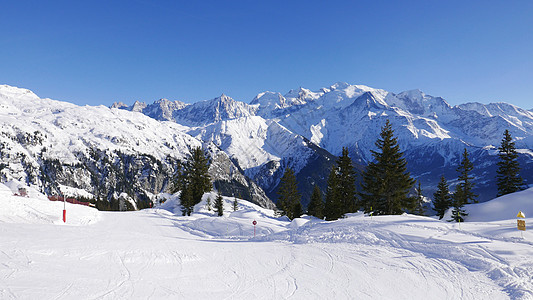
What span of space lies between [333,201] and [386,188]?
39.5 ft

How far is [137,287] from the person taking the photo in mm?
8273

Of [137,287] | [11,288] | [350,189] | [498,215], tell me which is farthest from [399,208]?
[11,288]

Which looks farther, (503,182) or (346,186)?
(346,186)

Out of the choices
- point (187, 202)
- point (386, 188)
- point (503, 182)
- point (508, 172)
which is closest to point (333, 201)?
point (386, 188)

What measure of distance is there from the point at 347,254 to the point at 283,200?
49436 millimetres

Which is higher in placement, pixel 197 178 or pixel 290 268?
pixel 197 178

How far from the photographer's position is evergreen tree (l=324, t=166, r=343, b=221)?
45438mm

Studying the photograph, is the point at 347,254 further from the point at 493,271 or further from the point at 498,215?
the point at 498,215

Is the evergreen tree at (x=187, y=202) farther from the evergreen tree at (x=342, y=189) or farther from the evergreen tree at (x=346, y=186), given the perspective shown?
the evergreen tree at (x=346, y=186)

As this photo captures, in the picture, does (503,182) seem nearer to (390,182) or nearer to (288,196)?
(390,182)

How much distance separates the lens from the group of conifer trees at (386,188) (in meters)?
35.9

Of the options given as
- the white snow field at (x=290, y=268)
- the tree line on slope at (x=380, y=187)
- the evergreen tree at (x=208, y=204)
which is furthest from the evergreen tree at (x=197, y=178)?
the white snow field at (x=290, y=268)

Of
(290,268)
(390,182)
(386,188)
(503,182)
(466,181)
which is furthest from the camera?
(466,181)

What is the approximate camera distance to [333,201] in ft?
153
